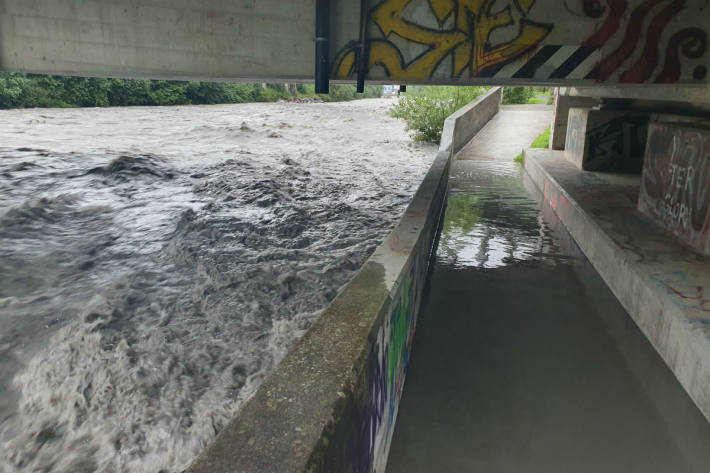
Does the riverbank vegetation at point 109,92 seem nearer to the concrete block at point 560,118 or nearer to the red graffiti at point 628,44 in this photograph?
the concrete block at point 560,118

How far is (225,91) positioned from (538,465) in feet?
162

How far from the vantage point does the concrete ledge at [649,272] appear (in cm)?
550

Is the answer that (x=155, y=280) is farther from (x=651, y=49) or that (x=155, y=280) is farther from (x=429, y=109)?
(x=429, y=109)

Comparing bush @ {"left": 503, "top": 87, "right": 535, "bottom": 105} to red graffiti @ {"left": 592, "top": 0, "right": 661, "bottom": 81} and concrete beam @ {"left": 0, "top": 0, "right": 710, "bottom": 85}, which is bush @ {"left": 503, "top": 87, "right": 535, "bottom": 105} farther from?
red graffiti @ {"left": 592, "top": 0, "right": 661, "bottom": 81}

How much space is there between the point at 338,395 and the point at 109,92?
137 feet

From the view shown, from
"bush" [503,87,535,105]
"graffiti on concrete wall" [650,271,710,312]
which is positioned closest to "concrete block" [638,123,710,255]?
"graffiti on concrete wall" [650,271,710,312]

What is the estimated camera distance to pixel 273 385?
317 cm

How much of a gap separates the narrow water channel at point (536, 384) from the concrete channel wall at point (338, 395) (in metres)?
0.56

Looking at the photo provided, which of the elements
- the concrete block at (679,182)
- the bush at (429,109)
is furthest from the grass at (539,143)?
the concrete block at (679,182)

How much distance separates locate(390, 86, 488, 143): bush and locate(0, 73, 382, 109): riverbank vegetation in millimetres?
20126

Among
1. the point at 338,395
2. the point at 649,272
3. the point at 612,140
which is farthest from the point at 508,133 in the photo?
the point at 338,395

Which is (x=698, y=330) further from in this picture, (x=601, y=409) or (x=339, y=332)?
(x=339, y=332)

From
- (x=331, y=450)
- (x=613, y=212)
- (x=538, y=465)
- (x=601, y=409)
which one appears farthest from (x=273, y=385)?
(x=613, y=212)

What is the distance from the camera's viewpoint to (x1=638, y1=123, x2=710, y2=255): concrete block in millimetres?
7547
